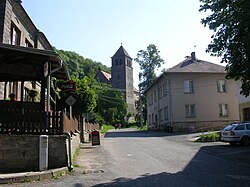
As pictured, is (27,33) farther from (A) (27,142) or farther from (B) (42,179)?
(B) (42,179)

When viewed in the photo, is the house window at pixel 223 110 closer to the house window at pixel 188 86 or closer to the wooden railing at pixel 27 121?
the house window at pixel 188 86

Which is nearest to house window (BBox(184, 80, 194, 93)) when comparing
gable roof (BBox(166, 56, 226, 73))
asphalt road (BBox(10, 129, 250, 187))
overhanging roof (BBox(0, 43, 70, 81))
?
→ gable roof (BBox(166, 56, 226, 73))

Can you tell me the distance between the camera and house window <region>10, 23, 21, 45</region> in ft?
63.8

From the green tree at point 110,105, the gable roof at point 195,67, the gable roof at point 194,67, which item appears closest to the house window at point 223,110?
the gable roof at point 194,67

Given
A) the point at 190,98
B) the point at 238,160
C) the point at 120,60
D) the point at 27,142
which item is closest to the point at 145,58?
the point at 190,98

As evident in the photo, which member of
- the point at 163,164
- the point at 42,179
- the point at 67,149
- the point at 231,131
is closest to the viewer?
the point at 42,179

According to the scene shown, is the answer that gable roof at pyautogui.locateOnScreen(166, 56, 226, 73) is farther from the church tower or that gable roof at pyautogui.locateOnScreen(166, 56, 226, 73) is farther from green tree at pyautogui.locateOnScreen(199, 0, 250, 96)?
the church tower

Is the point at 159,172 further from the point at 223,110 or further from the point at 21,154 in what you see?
the point at 223,110

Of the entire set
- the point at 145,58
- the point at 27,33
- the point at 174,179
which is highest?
the point at 145,58

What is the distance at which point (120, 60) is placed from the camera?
96.4 m

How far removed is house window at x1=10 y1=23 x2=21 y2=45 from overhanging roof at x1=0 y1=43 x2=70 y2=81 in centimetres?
565

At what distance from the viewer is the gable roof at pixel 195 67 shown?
36.8 metres

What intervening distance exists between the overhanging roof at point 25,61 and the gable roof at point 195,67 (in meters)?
24.3

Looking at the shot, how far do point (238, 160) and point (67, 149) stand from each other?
7555mm
